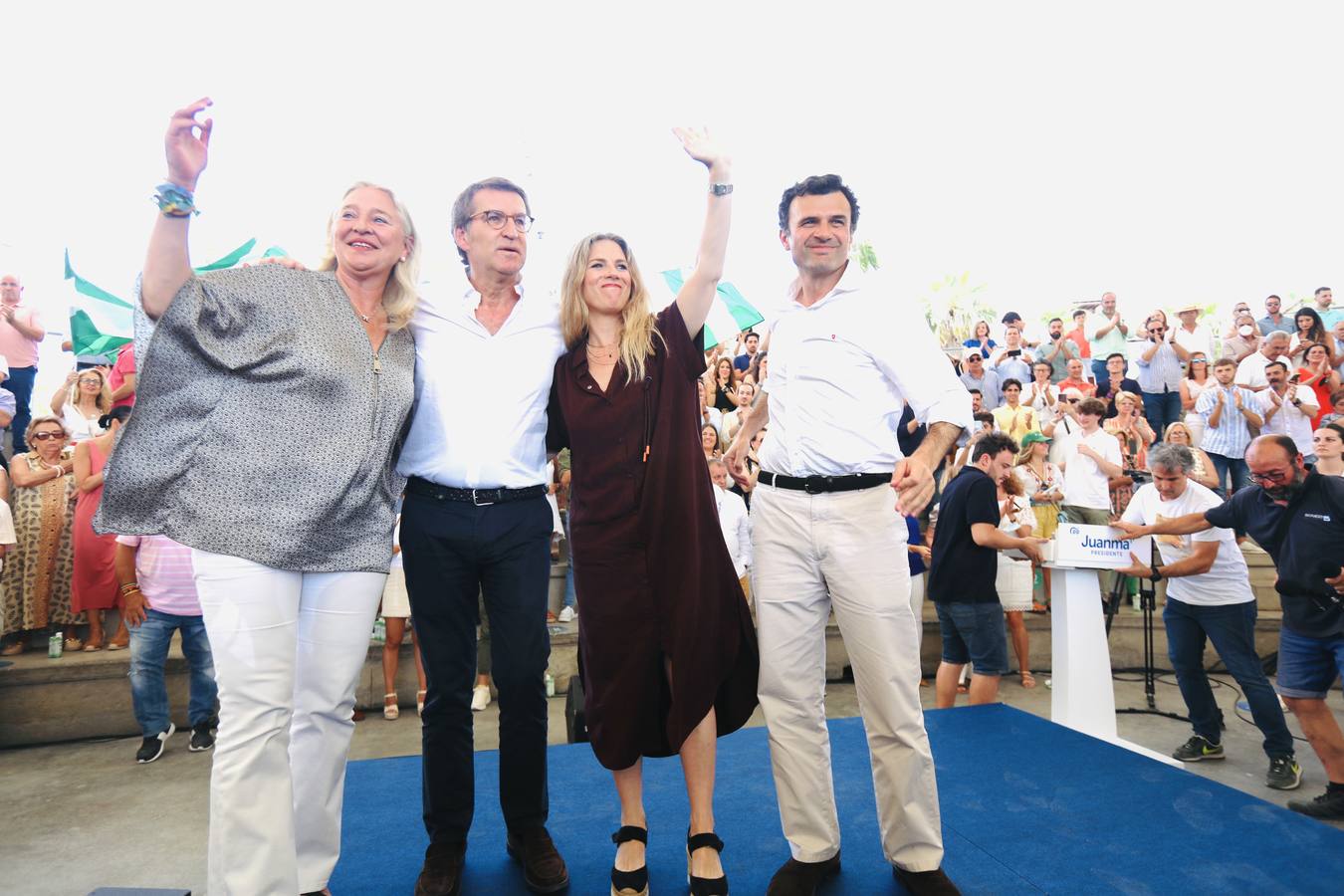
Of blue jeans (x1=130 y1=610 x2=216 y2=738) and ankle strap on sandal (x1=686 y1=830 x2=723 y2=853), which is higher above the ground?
ankle strap on sandal (x1=686 y1=830 x2=723 y2=853)

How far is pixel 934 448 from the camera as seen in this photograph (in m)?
2.23

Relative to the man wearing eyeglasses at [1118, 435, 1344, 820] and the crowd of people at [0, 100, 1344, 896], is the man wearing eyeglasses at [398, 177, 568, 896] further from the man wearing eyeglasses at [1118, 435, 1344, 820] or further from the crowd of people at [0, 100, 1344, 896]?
the man wearing eyeglasses at [1118, 435, 1344, 820]

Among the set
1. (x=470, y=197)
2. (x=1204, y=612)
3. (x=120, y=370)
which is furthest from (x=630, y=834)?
(x=120, y=370)

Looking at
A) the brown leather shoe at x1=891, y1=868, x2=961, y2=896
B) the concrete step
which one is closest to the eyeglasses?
the brown leather shoe at x1=891, y1=868, x2=961, y2=896

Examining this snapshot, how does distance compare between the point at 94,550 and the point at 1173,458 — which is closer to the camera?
the point at 1173,458

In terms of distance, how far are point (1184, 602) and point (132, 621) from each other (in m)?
6.55

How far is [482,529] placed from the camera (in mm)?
2160

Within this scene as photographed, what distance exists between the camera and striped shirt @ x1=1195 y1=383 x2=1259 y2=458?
27.3 ft

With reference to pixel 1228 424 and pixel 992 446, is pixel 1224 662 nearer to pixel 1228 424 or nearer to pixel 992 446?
pixel 992 446

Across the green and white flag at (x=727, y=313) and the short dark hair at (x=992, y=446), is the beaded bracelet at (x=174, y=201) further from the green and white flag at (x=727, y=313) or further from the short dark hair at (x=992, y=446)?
the green and white flag at (x=727, y=313)

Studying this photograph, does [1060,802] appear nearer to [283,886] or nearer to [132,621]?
[283,886]

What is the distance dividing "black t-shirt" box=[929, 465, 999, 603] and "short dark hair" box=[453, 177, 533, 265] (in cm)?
356

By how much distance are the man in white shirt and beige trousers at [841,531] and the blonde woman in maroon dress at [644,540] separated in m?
0.20

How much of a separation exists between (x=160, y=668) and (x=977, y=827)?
4.95m
